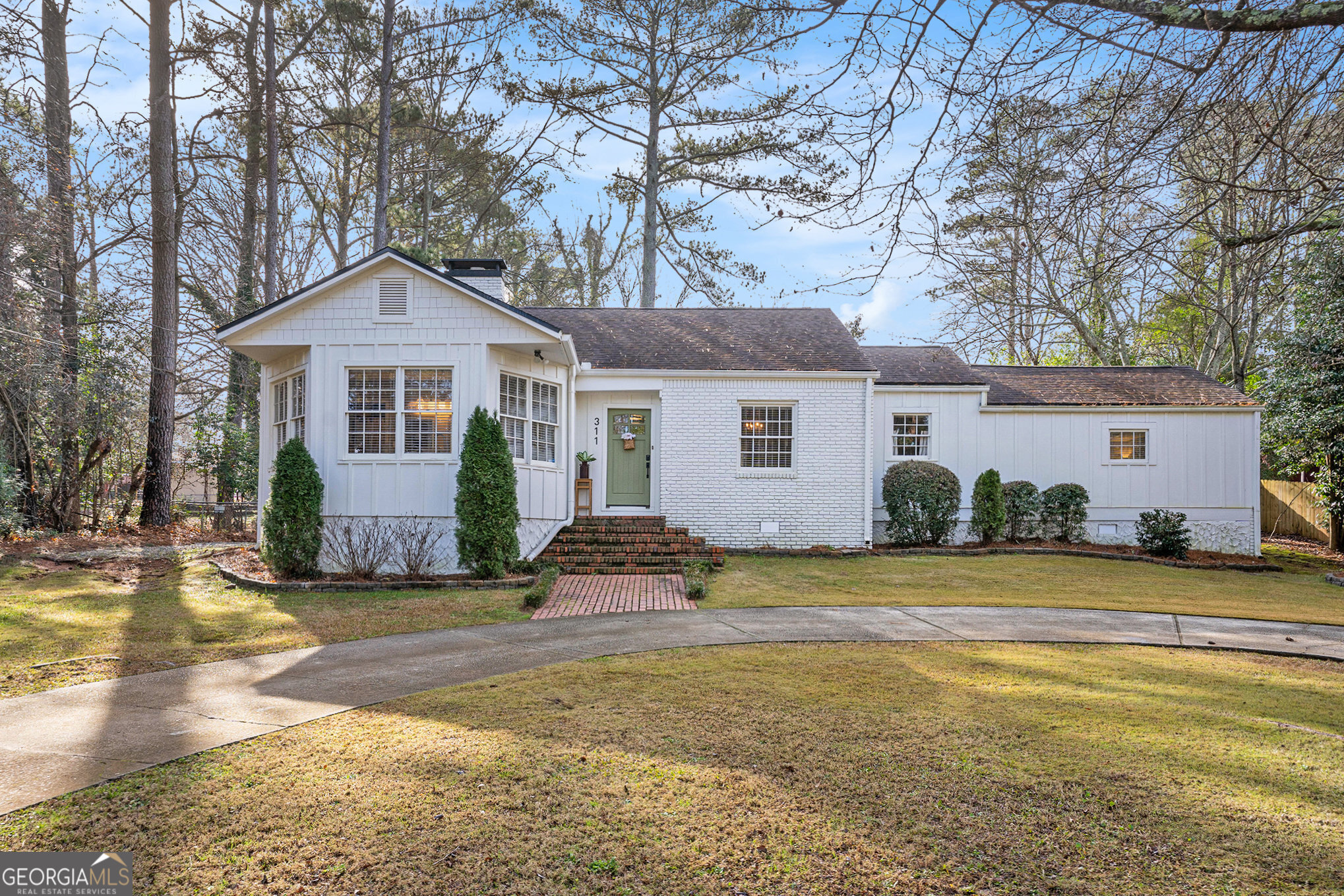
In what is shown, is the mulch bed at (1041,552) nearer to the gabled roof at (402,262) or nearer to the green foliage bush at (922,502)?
the green foliage bush at (922,502)

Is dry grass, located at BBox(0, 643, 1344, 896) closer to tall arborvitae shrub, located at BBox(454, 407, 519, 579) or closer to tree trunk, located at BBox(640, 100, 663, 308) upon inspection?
tall arborvitae shrub, located at BBox(454, 407, 519, 579)

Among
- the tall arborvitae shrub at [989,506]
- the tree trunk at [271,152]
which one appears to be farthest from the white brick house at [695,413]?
the tree trunk at [271,152]

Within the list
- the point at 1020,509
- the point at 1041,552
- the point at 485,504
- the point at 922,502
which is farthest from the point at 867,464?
the point at 485,504

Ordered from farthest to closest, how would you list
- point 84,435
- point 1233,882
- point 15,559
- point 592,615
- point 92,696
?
1. point 84,435
2. point 15,559
3. point 592,615
4. point 92,696
5. point 1233,882

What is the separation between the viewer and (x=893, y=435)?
53.7 ft

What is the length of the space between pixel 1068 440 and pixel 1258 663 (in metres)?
10.4

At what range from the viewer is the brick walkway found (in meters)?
9.04

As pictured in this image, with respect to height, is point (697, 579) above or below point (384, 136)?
below

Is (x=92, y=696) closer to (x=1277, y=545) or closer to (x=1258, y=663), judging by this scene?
(x=1258, y=663)

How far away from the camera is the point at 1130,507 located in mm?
16156

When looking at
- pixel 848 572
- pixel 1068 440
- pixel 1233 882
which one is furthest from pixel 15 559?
pixel 1068 440

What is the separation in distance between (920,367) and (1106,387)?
14.3 ft

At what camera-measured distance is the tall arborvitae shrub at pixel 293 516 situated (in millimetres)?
10648

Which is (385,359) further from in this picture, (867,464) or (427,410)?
(867,464)
